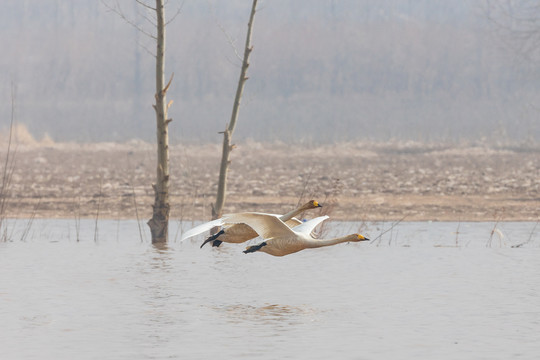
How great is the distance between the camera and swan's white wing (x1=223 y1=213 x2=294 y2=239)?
31.7ft

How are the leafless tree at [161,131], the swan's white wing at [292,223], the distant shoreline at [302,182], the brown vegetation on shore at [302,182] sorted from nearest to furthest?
1. the swan's white wing at [292,223]
2. the leafless tree at [161,131]
3. the distant shoreline at [302,182]
4. the brown vegetation on shore at [302,182]

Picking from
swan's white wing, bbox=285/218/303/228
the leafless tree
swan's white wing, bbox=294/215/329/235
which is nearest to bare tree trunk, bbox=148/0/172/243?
the leafless tree

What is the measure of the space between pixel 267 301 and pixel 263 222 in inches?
126

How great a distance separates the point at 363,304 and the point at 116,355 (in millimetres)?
4212

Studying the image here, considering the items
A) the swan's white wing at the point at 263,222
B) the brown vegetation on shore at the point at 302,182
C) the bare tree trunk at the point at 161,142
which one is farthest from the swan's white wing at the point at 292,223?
the bare tree trunk at the point at 161,142

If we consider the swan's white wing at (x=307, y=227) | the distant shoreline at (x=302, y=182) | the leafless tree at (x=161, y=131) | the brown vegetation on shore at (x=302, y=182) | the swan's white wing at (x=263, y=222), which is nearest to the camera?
the swan's white wing at (x=263, y=222)

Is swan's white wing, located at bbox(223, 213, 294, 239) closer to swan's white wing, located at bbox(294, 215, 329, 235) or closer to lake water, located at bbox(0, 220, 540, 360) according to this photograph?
swan's white wing, located at bbox(294, 215, 329, 235)

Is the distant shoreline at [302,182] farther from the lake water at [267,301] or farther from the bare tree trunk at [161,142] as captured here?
the lake water at [267,301]

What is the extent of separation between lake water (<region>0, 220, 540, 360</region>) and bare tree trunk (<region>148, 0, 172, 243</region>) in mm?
626

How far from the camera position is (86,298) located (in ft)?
42.7

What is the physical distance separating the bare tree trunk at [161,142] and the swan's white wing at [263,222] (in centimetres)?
902

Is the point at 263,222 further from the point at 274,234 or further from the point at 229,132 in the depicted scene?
the point at 229,132

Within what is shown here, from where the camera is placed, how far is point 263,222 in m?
9.79

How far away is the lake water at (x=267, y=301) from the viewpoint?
9.70 m
